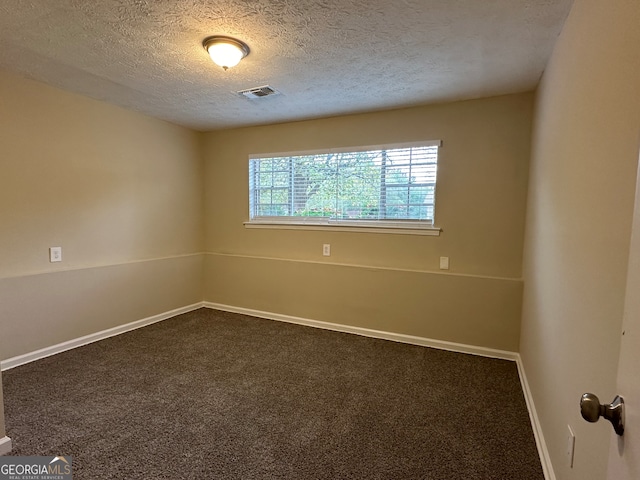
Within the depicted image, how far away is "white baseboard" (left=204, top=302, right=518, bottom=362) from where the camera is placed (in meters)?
3.04

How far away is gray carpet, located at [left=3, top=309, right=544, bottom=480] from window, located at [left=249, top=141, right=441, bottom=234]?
1325 millimetres

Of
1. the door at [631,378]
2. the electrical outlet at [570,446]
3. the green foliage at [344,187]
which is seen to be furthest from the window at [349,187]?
the door at [631,378]

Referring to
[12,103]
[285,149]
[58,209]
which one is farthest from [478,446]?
[12,103]

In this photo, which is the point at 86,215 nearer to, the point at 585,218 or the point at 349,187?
the point at 349,187

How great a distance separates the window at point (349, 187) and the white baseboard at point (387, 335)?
1096 millimetres

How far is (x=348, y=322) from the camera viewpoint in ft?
11.9

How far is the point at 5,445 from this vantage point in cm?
172

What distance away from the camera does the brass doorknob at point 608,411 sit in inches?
24.4

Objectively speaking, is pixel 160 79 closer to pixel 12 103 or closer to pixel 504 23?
pixel 12 103

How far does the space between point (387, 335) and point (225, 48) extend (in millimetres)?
2839

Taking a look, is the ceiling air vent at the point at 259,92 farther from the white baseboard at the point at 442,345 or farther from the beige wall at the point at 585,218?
the white baseboard at the point at 442,345

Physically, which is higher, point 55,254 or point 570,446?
point 55,254

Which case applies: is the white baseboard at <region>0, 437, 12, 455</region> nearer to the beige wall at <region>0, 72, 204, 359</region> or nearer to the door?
the beige wall at <region>0, 72, 204, 359</region>

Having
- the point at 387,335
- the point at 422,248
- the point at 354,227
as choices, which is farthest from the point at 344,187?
the point at 387,335
